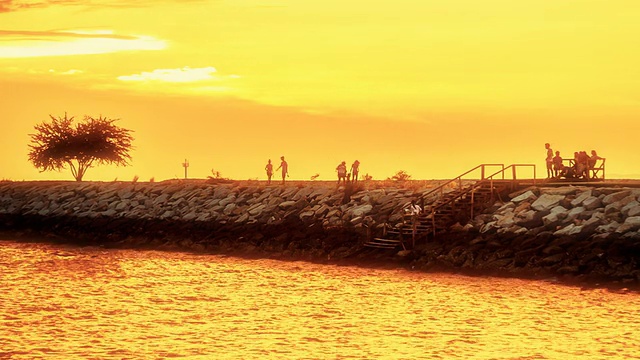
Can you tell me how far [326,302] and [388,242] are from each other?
39.6 ft

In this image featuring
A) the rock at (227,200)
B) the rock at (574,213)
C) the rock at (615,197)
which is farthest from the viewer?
the rock at (227,200)

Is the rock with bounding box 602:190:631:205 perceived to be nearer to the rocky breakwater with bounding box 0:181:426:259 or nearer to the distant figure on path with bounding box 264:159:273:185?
the rocky breakwater with bounding box 0:181:426:259

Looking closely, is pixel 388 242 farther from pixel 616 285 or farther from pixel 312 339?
pixel 312 339

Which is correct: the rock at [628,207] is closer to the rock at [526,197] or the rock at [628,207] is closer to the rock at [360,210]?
the rock at [526,197]

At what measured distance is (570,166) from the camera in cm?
4897

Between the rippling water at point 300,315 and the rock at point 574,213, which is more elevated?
the rock at point 574,213

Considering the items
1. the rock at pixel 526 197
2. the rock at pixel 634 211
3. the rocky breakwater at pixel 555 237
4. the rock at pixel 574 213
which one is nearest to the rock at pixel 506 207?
the rocky breakwater at pixel 555 237

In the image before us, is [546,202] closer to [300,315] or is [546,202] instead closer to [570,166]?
[570,166]

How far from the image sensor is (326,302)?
3253cm

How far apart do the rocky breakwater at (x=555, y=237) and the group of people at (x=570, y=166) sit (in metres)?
3.03

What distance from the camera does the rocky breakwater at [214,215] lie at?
48.0m

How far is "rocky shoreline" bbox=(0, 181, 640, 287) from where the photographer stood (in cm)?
3909

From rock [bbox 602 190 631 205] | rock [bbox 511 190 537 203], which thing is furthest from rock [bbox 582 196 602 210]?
rock [bbox 511 190 537 203]

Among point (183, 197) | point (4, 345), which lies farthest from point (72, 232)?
point (4, 345)
